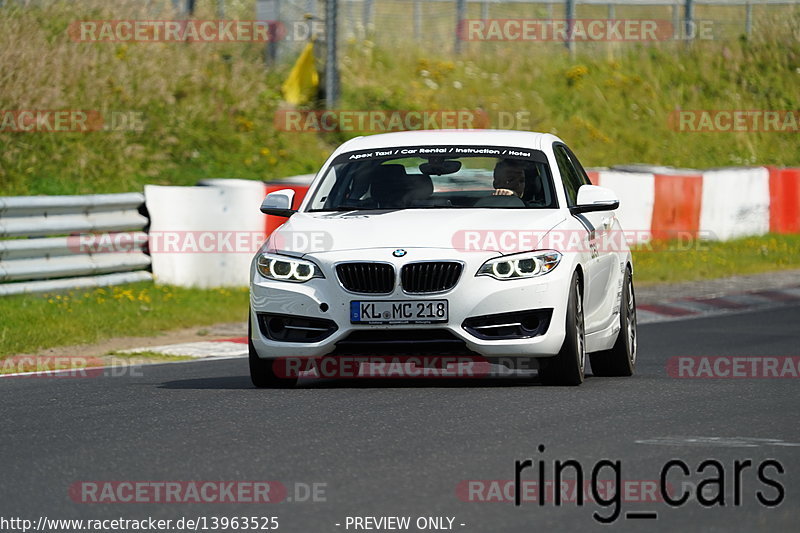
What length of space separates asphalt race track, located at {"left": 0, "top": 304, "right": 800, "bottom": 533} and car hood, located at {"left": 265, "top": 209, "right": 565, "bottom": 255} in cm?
87

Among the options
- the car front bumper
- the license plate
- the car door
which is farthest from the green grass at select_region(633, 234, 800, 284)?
the license plate

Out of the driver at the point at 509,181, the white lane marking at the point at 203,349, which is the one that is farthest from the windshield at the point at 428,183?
the white lane marking at the point at 203,349

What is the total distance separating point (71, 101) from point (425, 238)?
15211 millimetres

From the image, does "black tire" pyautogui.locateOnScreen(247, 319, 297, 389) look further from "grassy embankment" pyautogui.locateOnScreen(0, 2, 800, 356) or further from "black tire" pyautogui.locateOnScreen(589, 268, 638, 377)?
"grassy embankment" pyautogui.locateOnScreen(0, 2, 800, 356)

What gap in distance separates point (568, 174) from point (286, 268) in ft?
7.82

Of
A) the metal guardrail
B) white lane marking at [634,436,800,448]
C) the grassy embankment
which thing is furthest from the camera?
the grassy embankment

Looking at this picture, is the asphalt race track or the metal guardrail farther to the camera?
the metal guardrail

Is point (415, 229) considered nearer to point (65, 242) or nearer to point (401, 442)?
point (401, 442)

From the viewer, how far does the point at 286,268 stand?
9.72 metres

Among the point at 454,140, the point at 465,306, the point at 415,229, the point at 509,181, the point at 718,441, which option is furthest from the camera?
the point at 454,140

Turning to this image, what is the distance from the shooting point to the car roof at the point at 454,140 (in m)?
10.9

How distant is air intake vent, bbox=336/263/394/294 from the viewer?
372 inches

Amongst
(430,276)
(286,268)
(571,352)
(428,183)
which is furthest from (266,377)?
(571,352)

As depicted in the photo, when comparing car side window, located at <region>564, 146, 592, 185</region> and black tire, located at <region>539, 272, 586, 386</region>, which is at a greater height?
car side window, located at <region>564, 146, 592, 185</region>
